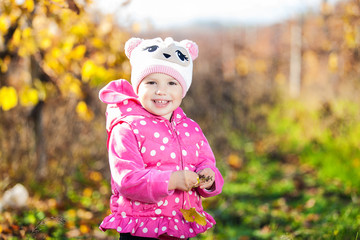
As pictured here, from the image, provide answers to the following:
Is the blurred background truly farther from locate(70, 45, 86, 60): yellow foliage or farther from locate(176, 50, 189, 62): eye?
locate(176, 50, 189, 62): eye

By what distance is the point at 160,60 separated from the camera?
189 centimetres

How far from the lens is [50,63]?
4336mm

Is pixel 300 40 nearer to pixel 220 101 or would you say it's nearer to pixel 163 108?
pixel 220 101

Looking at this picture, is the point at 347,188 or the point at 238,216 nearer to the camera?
the point at 238,216

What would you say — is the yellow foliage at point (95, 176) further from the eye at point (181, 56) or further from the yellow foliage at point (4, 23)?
the eye at point (181, 56)

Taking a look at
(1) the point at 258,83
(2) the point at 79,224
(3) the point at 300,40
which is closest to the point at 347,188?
(2) the point at 79,224

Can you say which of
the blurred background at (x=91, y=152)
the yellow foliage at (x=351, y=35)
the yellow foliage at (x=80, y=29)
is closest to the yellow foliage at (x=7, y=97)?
the blurred background at (x=91, y=152)

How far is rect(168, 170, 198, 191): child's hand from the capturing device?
68.3 inches

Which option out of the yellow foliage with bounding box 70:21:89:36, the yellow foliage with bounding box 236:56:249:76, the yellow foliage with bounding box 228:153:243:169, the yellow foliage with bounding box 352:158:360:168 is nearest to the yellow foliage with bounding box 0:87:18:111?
the yellow foliage with bounding box 70:21:89:36

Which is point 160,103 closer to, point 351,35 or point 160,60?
point 160,60

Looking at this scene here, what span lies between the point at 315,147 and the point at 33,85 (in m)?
4.72

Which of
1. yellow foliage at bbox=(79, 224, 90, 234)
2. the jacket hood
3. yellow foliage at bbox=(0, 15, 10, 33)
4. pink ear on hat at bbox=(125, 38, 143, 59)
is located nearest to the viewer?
the jacket hood

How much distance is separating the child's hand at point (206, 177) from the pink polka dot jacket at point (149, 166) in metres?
0.05

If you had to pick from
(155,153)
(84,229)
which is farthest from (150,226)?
(84,229)
